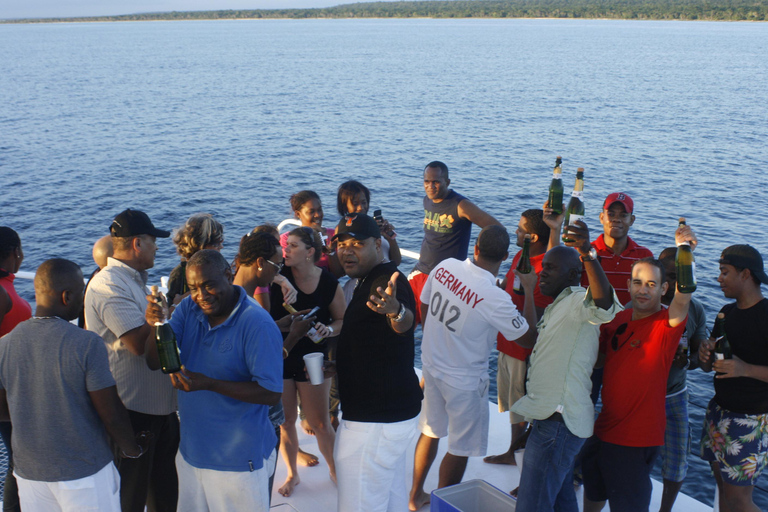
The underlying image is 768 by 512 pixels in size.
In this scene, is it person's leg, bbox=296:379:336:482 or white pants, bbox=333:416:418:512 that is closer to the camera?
white pants, bbox=333:416:418:512

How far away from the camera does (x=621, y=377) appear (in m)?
3.74

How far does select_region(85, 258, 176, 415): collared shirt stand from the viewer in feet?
11.6

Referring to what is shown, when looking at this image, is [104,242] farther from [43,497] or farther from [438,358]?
[438,358]

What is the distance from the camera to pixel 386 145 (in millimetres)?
32188

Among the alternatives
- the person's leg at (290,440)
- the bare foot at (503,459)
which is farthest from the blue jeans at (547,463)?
the person's leg at (290,440)

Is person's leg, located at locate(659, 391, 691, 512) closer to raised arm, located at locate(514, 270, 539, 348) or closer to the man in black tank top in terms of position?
raised arm, located at locate(514, 270, 539, 348)

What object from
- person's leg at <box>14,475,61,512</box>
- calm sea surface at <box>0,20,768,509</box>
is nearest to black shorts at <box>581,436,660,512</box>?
person's leg at <box>14,475,61,512</box>

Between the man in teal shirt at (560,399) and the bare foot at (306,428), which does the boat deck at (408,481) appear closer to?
the bare foot at (306,428)

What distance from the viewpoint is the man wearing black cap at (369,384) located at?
11.6ft

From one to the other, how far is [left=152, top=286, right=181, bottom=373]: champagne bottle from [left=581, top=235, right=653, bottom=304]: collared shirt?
3097mm

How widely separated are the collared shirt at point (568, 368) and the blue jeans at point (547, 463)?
0.07 metres

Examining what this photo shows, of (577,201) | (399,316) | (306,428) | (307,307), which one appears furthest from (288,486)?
(577,201)

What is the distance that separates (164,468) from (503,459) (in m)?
2.68

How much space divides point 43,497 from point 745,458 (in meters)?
4.09
